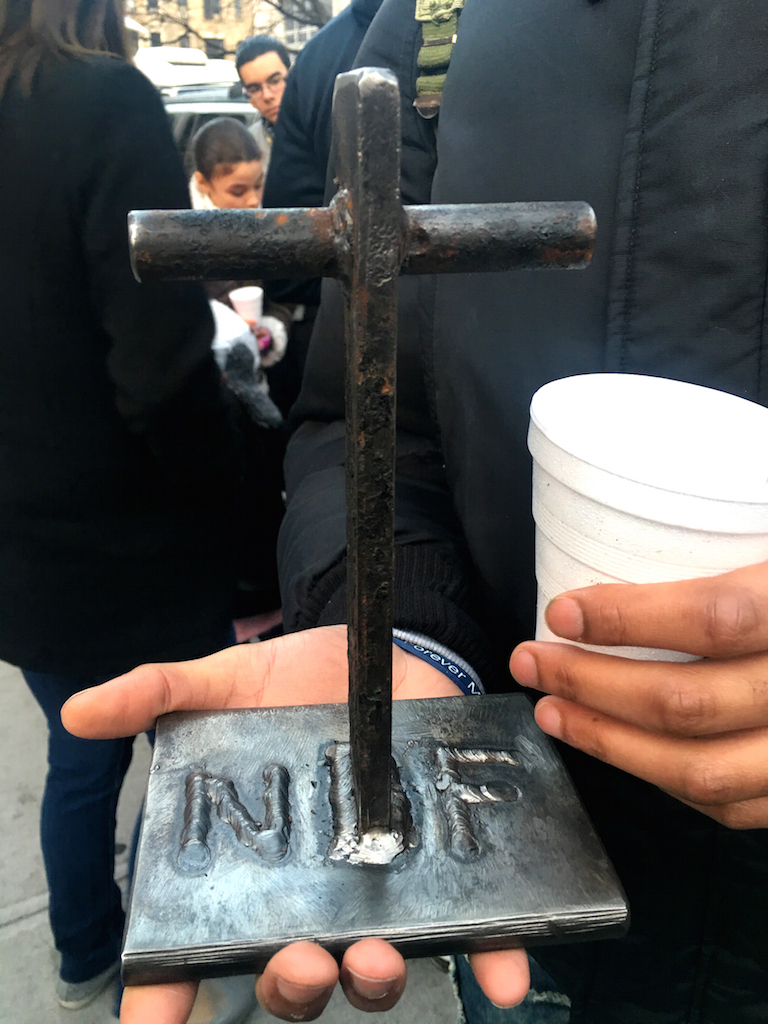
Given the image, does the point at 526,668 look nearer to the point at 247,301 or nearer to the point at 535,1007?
the point at 535,1007

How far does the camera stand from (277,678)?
102cm

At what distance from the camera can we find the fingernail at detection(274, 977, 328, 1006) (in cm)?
65

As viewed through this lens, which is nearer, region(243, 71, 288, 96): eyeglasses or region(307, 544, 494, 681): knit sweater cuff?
region(307, 544, 494, 681): knit sweater cuff

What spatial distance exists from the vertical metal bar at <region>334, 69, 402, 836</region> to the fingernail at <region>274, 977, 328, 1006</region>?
0.16 m

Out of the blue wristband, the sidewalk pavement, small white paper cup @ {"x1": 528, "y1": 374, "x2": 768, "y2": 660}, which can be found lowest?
the sidewalk pavement

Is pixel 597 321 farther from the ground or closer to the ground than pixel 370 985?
farther from the ground

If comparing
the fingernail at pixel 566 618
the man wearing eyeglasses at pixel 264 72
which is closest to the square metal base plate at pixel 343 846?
the fingernail at pixel 566 618

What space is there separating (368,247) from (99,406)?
104 cm

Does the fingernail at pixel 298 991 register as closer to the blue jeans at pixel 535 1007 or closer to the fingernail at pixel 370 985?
the fingernail at pixel 370 985

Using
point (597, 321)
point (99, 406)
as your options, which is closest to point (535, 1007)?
point (597, 321)

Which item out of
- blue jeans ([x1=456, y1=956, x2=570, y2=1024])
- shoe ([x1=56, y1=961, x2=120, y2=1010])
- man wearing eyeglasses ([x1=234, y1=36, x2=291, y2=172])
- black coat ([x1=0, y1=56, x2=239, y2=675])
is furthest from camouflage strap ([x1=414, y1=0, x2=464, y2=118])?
man wearing eyeglasses ([x1=234, y1=36, x2=291, y2=172])

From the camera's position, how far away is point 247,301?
2441 millimetres

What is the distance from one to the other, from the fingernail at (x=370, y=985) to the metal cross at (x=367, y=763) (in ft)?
0.12

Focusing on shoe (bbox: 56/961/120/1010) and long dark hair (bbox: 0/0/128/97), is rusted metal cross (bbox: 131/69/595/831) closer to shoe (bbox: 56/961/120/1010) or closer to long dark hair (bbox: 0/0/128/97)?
long dark hair (bbox: 0/0/128/97)
